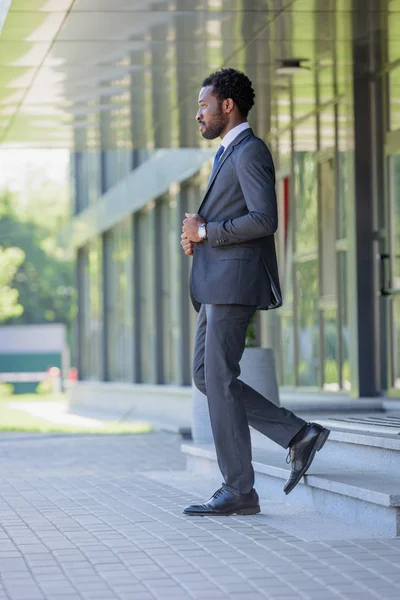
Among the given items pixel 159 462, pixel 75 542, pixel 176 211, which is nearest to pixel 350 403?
pixel 159 462

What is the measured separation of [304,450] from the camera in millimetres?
6371

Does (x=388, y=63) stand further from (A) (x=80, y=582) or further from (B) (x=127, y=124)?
(A) (x=80, y=582)

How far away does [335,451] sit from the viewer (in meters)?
7.57

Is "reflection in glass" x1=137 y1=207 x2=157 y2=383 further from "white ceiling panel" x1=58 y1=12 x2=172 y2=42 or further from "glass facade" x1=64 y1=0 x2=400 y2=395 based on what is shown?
"white ceiling panel" x1=58 y1=12 x2=172 y2=42

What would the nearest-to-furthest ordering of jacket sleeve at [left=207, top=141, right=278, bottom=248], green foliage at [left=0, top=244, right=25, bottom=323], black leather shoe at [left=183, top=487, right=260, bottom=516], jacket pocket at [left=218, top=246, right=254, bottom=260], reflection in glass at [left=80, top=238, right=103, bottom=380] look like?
jacket sleeve at [left=207, top=141, right=278, bottom=248] → jacket pocket at [left=218, top=246, right=254, bottom=260] → black leather shoe at [left=183, top=487, right=260, bottom=516] → reflection in glass at [left=80, top=238, right=103, bottom=380] → green foliage at [left=0, top=244, right=25, bottom=323]

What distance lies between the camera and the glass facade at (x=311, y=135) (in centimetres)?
1135

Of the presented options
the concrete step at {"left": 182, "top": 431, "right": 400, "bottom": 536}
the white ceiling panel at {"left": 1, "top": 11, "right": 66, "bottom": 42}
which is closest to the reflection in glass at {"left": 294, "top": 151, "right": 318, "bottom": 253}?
the white ceiling panel at {"left": 1, "top": 11, "right": 66, "bottom": 42}

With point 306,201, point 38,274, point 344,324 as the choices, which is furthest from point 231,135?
point 38,274

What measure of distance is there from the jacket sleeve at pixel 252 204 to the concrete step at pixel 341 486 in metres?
1.31

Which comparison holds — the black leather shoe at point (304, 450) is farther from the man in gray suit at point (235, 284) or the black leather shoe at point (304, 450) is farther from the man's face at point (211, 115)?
the man's face at point (211, 115)

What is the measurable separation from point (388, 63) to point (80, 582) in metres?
9.14

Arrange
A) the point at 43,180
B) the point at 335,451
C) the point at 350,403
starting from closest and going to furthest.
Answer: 1. the point at 335,451
2. the point at 350,403
3. the point at 43,180

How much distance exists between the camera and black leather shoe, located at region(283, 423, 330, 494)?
6332 mm

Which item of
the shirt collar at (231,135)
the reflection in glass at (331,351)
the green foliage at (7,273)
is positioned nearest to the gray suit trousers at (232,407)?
the shirt collar at (231,135)
